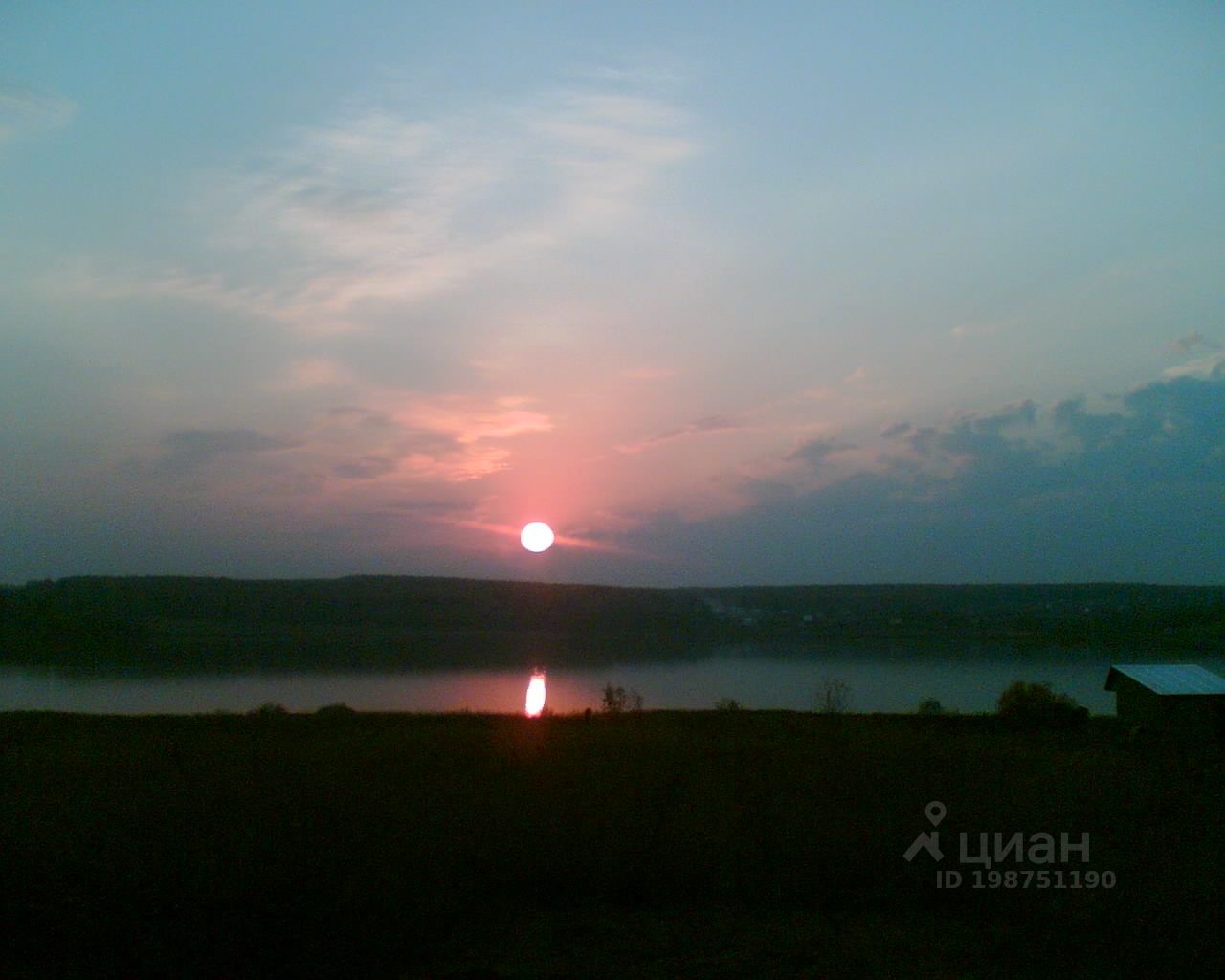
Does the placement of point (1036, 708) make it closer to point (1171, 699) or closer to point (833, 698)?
point (1171, 699)

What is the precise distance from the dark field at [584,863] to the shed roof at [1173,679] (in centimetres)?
392

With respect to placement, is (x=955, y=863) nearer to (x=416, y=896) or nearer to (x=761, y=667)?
(x=416, y=896)

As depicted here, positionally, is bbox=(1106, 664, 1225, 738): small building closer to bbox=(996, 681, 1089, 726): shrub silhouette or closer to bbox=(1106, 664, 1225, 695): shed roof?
bbox=(1106, 664, 1225, 695): shed roof

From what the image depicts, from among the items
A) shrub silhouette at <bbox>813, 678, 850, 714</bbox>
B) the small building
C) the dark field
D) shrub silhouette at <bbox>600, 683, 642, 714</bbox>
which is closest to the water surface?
shrub silhouette at <bbox>813, 678, 850, 714</bbox>

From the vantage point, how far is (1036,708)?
17312 mm

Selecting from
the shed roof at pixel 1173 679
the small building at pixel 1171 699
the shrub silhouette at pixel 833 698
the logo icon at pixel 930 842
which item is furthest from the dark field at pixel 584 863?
the shrub silhouette at pixel 833 698

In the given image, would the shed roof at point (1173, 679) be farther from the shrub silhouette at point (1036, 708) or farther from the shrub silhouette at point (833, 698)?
the shrub silhouette at point (833, 698)

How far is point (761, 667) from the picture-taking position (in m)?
37.3

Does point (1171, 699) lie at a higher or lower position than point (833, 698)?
higher

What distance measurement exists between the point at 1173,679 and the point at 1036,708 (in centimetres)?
234

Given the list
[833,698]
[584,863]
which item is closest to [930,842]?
[584,863]

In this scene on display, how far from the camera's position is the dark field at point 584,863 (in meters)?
5.84

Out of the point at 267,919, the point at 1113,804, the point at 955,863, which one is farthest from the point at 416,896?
the point at 1113,804

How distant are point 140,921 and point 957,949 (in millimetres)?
5099
